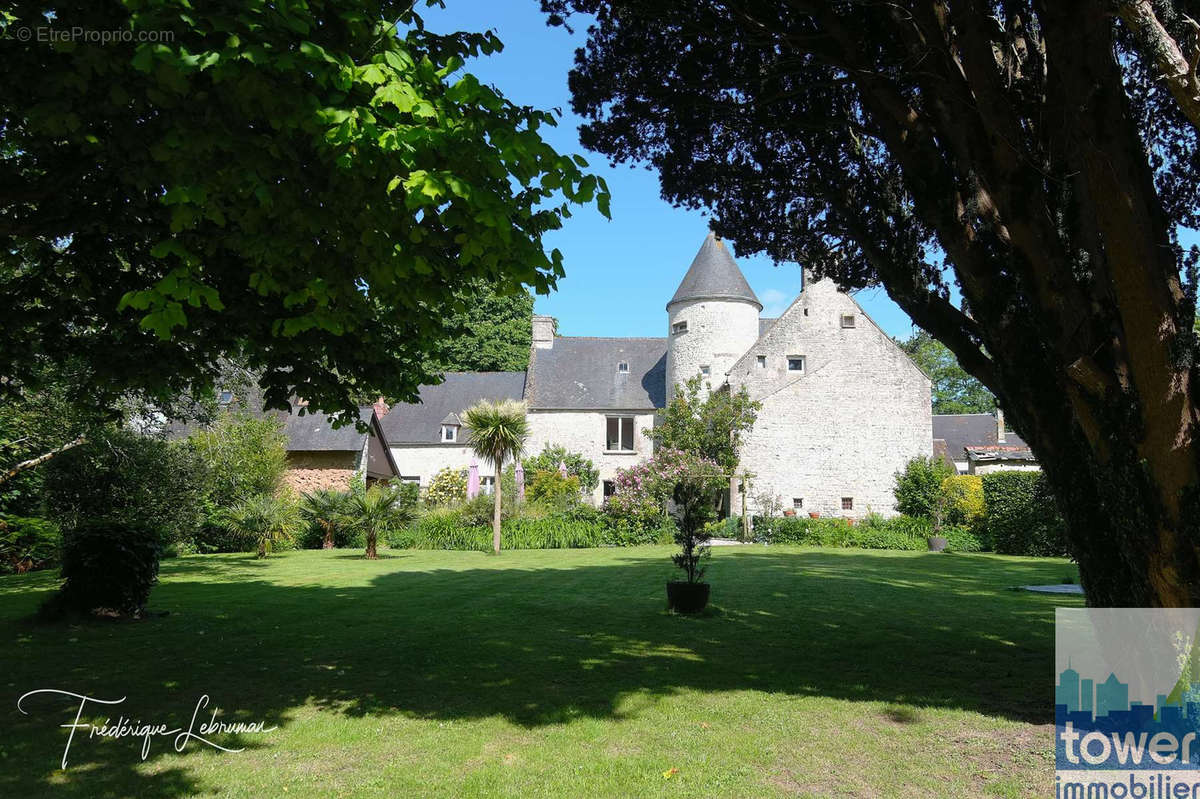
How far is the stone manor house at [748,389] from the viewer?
29.3m

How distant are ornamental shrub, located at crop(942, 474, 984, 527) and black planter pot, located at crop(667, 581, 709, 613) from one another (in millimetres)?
18108

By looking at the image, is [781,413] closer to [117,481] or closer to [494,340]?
[117,481]

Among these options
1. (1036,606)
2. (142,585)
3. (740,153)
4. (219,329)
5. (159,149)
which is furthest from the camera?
(1036,606)

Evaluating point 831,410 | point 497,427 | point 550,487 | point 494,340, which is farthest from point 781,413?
point 494,340

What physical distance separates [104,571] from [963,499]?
24883mm

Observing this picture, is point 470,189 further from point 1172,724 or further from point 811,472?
point 811,472

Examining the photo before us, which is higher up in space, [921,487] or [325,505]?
[921,487]

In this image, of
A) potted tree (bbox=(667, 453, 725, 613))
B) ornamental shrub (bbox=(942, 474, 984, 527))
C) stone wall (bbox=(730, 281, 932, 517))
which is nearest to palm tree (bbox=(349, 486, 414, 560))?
potted tree (bbox=(667, 453, 725, 613))

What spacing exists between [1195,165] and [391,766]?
30.8 feet

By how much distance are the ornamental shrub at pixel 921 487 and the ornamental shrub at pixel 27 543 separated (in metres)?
25.9

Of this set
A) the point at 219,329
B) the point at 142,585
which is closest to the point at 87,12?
the point at 219,329

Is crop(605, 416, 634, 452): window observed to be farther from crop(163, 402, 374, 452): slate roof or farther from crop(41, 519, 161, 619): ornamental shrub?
crop(41, 519, 161, 619): ornamental shrub

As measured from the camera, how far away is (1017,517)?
23234mm

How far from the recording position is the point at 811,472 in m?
29.3
